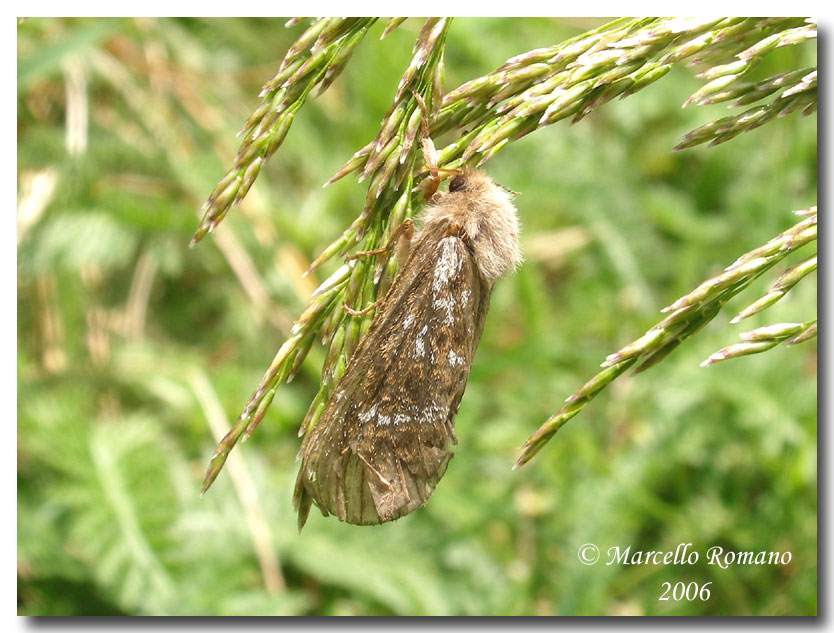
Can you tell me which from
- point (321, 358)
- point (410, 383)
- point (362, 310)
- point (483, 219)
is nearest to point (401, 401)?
point (410, 383)

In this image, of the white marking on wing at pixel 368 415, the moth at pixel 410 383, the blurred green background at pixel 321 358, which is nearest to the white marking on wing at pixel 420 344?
the moth at pixel 410 383

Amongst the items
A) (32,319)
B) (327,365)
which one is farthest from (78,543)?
(327,365)

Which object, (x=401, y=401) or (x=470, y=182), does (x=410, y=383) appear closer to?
(x=401, y=401)

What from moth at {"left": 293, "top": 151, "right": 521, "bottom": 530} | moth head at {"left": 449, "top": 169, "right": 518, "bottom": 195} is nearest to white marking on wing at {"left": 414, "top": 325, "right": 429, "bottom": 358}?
moth at {"left": 293, "top": 151, "right": 521, "bottom": 530}

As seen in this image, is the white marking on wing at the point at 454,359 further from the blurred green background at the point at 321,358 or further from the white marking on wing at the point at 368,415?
the blurred green background at the point at 321,358
